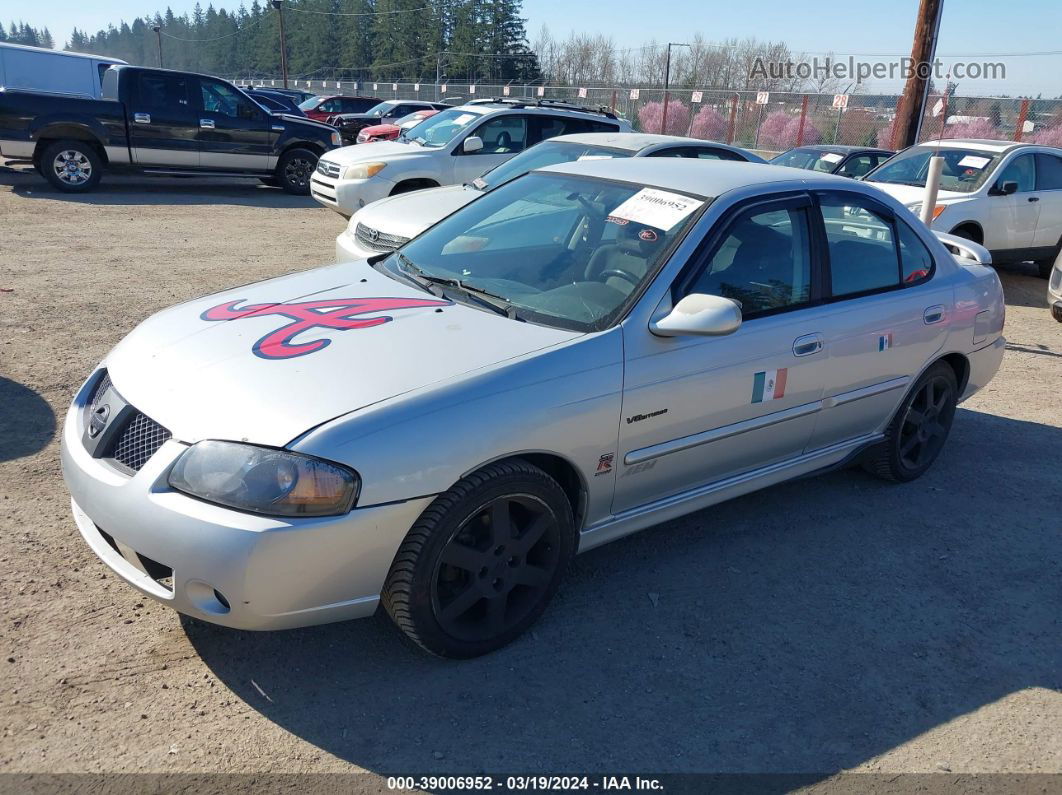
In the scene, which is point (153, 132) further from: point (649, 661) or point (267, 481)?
point (649, 661)

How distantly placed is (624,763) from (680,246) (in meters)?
1.99

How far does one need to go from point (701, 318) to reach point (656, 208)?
0.76 meters

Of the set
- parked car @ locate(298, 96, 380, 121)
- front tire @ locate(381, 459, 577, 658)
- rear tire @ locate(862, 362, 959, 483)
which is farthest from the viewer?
parked car @ locate(298, 96, 380, 121)

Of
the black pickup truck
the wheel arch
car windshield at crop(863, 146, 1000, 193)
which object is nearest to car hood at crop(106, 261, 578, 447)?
the wheel arch

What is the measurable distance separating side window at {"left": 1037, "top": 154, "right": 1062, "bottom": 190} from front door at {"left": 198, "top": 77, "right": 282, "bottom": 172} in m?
11.4

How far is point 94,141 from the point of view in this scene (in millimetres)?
13477

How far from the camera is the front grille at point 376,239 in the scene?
23.7ft

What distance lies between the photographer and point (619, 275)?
143 inches

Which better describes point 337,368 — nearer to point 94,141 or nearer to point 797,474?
point 797,474

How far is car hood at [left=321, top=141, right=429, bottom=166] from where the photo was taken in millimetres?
11055

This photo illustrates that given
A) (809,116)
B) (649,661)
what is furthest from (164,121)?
(809,116)

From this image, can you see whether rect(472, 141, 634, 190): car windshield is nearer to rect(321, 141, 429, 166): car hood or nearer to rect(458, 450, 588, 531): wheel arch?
rect(321, 141, 429, 166): car hood

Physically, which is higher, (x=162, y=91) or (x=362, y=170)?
(x=162, y=91)

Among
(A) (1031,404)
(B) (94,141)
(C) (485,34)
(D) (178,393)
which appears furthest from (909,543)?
(C) (485,34)
